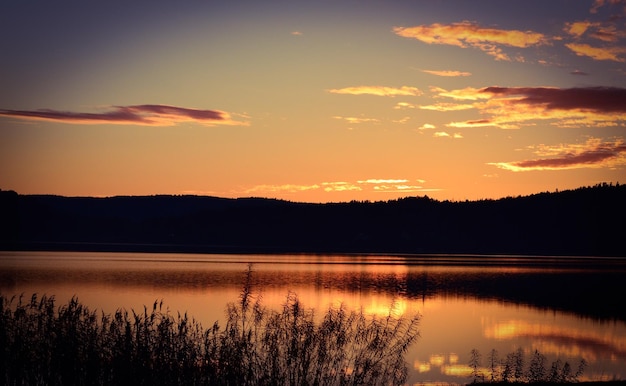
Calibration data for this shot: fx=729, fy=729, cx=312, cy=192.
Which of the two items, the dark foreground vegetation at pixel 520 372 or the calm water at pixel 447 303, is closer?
the dark foreground vegetation at pixel 520 372

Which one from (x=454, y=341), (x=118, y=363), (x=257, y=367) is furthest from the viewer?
(x=454, y=341)

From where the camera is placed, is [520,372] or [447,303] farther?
[447,303]

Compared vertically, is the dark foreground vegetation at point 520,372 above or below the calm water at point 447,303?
above

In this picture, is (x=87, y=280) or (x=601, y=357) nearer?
(x=601, y=357)

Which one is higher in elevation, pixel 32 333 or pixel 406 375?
pixel 32 333

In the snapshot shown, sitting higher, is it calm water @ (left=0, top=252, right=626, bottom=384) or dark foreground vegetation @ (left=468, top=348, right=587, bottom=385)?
dark foreground vegetation @ (left=468, top=348, right=587, bottom=385)

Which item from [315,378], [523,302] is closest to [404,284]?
[523,302]

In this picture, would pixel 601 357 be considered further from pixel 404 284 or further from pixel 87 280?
pixel 87 280

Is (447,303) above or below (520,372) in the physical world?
below

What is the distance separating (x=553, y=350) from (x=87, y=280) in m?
50.0

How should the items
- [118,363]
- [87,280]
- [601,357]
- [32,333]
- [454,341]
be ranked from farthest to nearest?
[87,280] < [454,341] < [601,357] < [32,333] < [118,363]

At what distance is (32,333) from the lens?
23.3m

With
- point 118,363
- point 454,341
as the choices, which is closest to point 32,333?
point 118,363

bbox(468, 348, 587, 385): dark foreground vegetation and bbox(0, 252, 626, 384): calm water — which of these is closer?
bbox(468, 348, 587, 385): dark foreground vegetation
